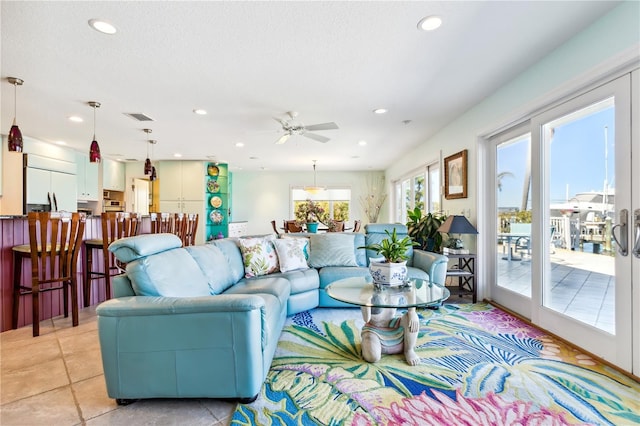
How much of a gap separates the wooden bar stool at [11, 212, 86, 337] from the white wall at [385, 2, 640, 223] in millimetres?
4440

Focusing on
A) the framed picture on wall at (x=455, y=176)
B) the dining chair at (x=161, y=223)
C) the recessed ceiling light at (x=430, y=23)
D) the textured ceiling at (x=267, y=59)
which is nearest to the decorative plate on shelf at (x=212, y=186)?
the textured ceiling at (x=267, y=59)

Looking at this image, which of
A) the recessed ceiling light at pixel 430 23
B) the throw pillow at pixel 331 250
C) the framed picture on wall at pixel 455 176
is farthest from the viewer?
the framed picture on wall at pixel 455 176

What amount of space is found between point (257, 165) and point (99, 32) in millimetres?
5985

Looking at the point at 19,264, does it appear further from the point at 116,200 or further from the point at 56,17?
the point at 116,200

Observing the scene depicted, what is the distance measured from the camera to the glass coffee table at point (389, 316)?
7.06ft

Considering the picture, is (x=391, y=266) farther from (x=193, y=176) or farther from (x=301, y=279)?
(x=193, y=176)

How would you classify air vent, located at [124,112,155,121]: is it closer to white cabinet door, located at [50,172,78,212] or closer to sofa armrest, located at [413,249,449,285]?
white cabinet door, located at [50,172,78,212]

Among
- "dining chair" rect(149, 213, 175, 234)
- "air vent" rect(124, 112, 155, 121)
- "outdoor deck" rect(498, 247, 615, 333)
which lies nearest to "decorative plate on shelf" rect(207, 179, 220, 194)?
"dining chair" rect(149, 213, 175, 234)

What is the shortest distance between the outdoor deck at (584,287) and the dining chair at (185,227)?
14.8 feet

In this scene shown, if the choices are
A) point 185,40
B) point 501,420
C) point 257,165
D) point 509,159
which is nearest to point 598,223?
point 509,159

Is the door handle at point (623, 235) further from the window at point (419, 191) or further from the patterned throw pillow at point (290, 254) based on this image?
the window at point (419, 191)

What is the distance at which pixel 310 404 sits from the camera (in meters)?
1.75

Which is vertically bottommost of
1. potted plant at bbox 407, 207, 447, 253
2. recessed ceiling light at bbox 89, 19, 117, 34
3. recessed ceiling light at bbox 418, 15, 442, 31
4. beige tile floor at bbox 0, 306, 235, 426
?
beige tile floor at bbox 0, 306, 235, 426

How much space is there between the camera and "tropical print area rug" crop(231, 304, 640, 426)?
1636mm
